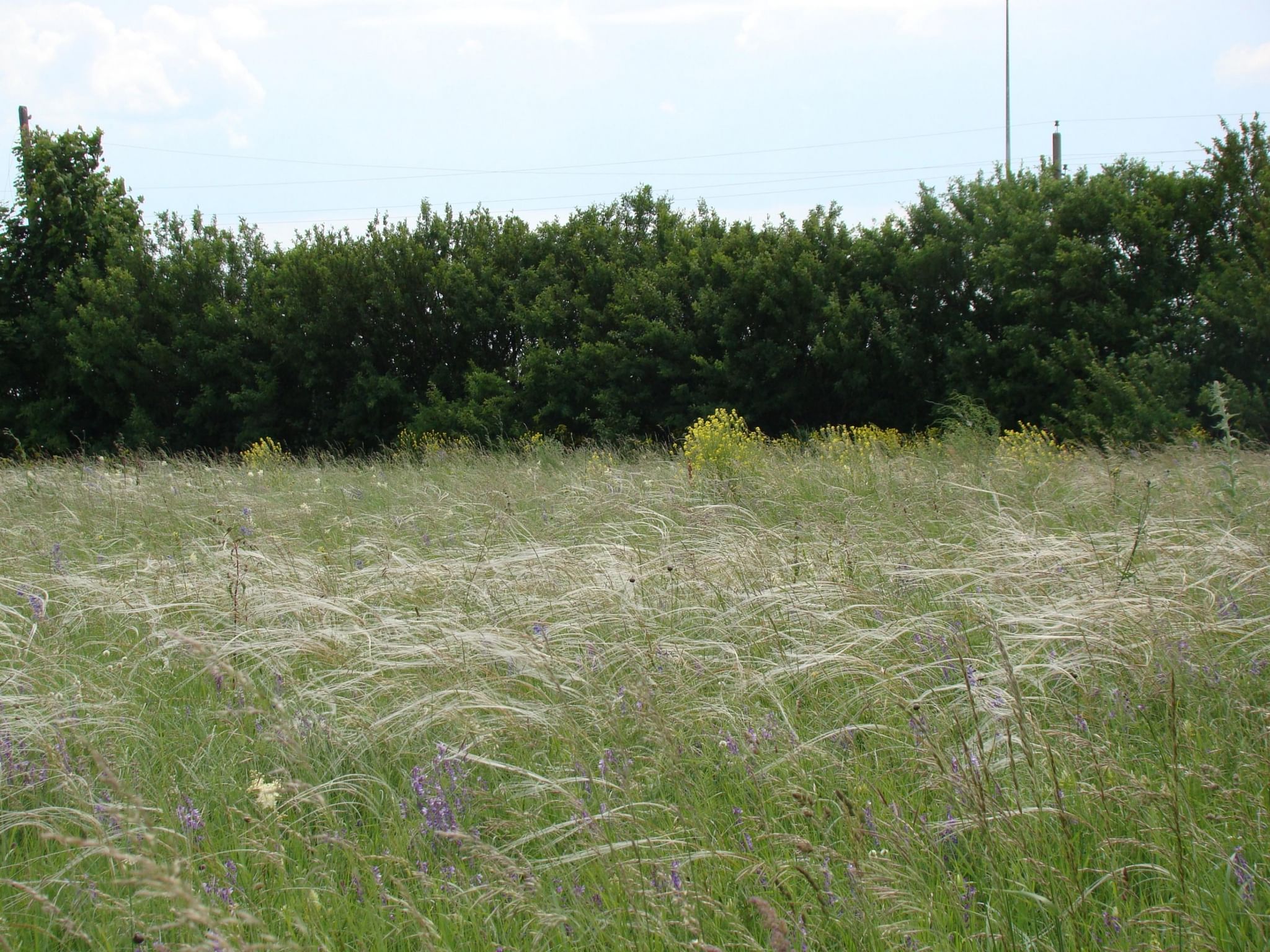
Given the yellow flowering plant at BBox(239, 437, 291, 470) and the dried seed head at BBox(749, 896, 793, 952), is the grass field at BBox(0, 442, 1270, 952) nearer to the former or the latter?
the dried seed head at BBox(749, 896, 793, 952)

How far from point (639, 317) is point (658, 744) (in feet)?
44.6

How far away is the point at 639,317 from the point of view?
612 inches

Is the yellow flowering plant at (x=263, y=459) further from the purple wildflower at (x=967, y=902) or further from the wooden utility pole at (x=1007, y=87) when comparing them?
the wooden utility pole at (x=1007, y=87)

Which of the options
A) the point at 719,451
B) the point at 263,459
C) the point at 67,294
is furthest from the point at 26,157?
the point at 719,451

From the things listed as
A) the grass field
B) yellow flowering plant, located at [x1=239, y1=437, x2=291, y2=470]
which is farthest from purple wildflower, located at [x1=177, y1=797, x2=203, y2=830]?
yellow flowering plant, located at [x1=239, y1=437, x2=291, y2=470]

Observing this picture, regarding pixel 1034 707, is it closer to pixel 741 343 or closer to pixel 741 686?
pixel 741 686

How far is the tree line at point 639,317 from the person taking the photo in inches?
517

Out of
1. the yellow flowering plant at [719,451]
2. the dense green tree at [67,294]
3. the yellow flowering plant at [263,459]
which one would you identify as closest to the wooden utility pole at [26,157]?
the dense green tree at [67,294]

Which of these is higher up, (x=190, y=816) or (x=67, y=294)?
(x=67, y=294)

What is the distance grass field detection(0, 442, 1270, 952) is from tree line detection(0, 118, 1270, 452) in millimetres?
9512

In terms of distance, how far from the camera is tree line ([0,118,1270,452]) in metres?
13.1

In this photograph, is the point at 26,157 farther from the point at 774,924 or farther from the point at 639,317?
the point at 774,924

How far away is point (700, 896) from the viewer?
153 cm

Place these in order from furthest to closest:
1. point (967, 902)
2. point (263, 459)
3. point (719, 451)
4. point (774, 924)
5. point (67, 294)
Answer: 1. point (67, 294)
2. point (263, 459)
3. point (719, 451)
4. point (967, 902)
5. point (774, 924)
